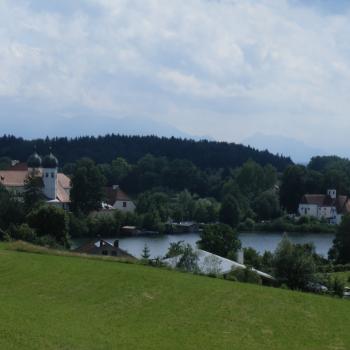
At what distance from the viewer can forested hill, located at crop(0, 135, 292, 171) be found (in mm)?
130250

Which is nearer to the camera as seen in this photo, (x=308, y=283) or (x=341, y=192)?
(x=308, y=283)

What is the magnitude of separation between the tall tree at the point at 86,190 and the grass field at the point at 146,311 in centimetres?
4567

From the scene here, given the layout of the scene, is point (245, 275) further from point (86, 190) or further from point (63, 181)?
point (63, 181)

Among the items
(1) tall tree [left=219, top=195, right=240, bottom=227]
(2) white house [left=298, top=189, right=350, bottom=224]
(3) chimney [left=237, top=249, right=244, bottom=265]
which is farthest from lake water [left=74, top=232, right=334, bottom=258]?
(3) chimney [left=237, top=249, right=244, bottom=265]

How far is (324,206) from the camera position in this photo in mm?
79000

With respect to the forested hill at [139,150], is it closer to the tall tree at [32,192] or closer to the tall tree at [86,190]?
the tall tree at [86,190]

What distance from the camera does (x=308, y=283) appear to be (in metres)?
25.2

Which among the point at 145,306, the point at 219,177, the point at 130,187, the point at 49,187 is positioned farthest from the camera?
the point at 219,177

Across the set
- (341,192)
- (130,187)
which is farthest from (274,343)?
(130,187)

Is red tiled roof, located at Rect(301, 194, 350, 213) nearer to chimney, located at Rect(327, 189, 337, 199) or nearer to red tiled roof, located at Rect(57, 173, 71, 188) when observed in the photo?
chimney, located at Rect(327, 189, 337, 199)

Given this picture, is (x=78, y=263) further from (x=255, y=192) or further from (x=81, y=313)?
(x=255, y=192)

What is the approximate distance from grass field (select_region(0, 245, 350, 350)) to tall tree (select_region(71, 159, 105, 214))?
4567 centimetres

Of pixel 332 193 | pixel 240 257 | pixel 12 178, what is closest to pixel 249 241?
pixel 240 257

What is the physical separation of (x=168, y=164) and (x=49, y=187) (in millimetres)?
37397
